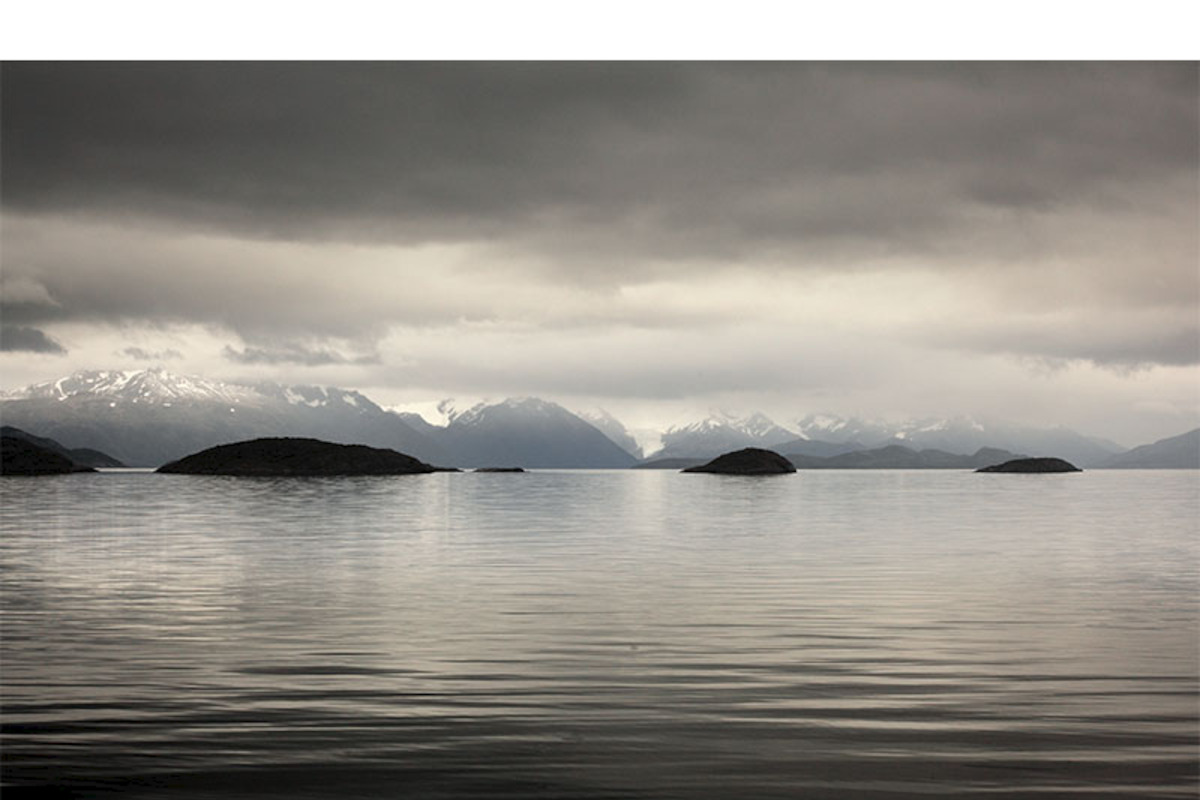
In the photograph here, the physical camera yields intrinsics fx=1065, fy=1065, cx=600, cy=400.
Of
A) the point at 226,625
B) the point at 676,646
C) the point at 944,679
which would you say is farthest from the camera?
the point at 226,625

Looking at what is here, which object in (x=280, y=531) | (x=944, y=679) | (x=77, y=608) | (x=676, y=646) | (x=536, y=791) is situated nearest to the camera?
(x=536, y=791)

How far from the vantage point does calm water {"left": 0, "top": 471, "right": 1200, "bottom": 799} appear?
1658 centimetres

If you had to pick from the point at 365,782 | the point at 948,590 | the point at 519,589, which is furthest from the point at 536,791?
the point at 948,590

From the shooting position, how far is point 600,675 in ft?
79.7

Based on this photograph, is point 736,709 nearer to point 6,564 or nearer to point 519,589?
point 519,589

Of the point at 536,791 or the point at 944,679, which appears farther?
the point at 944,679

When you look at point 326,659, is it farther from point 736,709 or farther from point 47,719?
point 736,709

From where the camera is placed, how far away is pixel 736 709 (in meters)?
20.8

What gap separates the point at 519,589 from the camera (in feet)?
134

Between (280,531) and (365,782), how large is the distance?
63.1m

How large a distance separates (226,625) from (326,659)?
23.1 feet

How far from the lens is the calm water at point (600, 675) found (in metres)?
16.6

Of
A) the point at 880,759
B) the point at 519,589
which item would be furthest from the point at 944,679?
the point at 519,589

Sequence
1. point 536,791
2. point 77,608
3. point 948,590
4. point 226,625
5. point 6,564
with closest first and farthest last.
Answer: point 536,791
point 226,625
point 77,608
point 948,590
point 6,564
